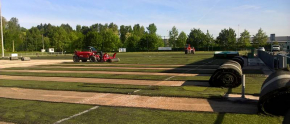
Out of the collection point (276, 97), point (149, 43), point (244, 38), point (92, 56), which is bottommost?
point (276, 97)

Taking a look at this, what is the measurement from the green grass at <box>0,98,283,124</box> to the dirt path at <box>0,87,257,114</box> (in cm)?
53

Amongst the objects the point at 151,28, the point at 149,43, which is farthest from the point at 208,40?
the point at 151,28

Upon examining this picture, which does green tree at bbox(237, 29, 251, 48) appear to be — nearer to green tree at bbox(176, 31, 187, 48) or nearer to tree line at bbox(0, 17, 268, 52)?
tree line at bbox(0, 17, 268, 52)

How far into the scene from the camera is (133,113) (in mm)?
7004

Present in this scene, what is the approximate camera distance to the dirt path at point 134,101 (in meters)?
7.32

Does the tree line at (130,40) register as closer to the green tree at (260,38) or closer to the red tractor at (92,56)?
the green tree at (260,38)

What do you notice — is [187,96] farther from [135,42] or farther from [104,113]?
[135,42]

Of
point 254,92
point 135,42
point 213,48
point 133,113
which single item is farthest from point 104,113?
point 135,42

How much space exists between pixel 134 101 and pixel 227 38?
82.7 meters

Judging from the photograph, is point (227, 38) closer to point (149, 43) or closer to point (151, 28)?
point (149, 43)

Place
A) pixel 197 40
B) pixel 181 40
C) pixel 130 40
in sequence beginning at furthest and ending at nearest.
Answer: pixel 130 40, pixel 181 40, pixel 197 40

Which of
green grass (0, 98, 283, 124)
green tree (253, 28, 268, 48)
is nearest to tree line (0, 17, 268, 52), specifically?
green tree (253, 28, 268, 48)

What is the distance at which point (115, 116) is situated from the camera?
677 centimetres

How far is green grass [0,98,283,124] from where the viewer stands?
6.14 m
